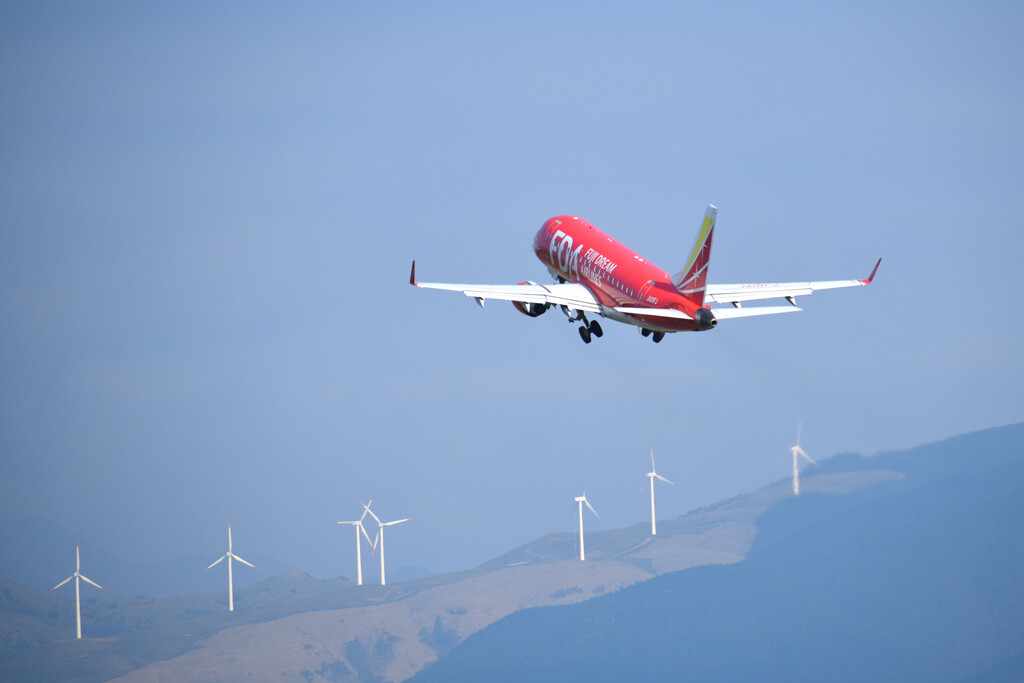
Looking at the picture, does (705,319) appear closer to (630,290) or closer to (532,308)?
(630,290)

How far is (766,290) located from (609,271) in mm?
9628

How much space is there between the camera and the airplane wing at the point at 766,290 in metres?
82.6

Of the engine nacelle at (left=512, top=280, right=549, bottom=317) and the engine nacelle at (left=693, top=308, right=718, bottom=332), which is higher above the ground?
the engine nacelle at (left=512, top=280, right=549, bottom=317)

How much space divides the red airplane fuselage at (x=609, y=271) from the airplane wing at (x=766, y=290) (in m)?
3.14

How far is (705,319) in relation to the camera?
253ft

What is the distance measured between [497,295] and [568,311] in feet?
14.9

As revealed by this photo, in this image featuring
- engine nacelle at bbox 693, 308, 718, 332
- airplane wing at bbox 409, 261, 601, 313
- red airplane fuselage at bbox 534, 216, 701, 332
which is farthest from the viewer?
airplane wing at bbox 409, 261, 601, 313

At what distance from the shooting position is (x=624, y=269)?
3310 inches

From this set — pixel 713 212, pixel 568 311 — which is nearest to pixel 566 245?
pixel 568 311

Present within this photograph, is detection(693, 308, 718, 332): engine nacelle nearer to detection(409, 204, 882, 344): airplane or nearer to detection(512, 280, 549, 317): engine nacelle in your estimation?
detection(409, 204, 882, 344): airplane

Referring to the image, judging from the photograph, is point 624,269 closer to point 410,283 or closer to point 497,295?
point 497,295

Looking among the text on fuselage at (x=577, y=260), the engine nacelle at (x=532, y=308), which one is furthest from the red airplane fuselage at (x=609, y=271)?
the engine nacelle at (x=532, y=308)

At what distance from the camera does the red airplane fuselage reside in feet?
260

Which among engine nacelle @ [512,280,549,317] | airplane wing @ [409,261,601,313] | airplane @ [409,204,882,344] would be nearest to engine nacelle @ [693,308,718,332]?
airplane @ [409,204,882,344]
